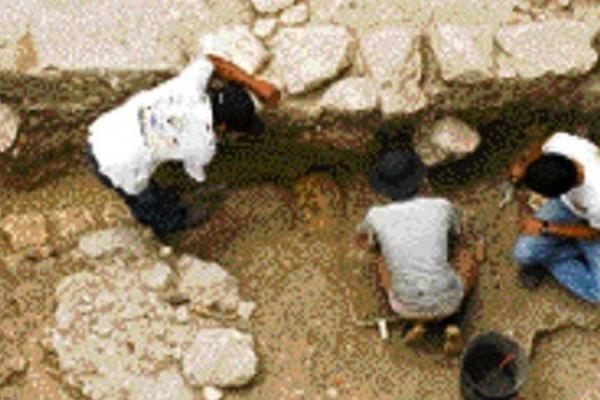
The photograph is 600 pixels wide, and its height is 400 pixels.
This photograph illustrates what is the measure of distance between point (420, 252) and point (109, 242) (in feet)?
4.51

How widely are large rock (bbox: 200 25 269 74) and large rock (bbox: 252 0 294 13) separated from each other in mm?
123

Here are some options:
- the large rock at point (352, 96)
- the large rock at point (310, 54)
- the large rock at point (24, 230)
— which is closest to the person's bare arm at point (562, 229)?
the large rock at point (352, 96)

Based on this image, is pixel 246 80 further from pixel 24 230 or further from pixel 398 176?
pixel 24 230

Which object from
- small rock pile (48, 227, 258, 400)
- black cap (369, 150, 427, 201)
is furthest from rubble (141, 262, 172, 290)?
black cap (369, 150, 427, 201)

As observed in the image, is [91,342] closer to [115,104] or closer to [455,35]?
[115,104]

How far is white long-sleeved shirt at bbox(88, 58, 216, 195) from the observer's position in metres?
3.56

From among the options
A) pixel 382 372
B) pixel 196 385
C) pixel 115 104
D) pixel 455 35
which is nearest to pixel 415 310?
pixel 382 372

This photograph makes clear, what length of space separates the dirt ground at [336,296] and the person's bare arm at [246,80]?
0.57 meters

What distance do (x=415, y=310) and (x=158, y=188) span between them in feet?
4.01

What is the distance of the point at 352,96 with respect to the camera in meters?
3.96

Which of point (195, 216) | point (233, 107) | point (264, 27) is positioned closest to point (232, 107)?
point (233, 107)

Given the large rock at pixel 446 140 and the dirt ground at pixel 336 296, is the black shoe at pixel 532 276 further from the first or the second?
the large rock at pixel 446 140

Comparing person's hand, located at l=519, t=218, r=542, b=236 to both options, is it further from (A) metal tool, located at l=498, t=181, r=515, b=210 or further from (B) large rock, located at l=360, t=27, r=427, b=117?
(B) large rock, located at l=360, t=27, r=427, b=117

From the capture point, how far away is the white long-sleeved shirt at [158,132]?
3.56m
